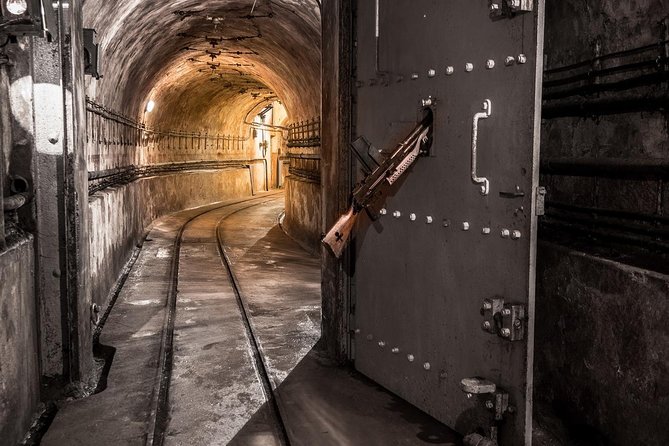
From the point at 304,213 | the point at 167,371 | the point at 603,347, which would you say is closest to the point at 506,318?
the point at 603,347

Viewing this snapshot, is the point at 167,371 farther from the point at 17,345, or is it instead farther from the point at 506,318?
the point at 506,318

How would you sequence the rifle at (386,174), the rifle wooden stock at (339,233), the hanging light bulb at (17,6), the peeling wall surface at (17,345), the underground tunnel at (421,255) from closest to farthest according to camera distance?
the underground tunnel at (421,255) → the peeling wall surface at (17,345) → the hanging light bulb at (17,6) → the rifle at (386,174) → the rifle wooden stock at (339,233)

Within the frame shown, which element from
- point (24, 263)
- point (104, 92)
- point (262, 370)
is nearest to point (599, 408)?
point (262, 370)

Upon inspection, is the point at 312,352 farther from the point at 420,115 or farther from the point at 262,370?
the point at 420,115

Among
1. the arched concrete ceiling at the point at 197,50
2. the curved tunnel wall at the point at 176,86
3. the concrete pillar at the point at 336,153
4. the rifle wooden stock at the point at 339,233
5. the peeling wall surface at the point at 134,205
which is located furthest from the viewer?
the arched concrete ceiling at the point at 197,50

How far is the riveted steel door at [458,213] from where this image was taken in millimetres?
3855

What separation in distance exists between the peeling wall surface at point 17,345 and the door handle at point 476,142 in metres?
2.93

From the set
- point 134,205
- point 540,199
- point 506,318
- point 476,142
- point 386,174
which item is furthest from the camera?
point 134,205

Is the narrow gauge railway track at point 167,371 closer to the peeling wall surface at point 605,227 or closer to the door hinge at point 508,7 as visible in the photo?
the peeling wall surface at point 605,227

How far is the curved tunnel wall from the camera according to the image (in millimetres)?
9359

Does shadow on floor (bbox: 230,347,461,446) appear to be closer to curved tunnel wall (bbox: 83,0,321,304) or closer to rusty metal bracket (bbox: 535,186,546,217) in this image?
rusty metal bracket (bbox: 535,186,546,217)

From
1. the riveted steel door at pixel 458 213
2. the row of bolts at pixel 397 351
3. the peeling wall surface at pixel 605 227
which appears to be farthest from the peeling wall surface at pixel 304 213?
the peeling wall surface at pixel 605 227

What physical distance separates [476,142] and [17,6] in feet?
9.89

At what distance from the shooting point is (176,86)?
748 inches
